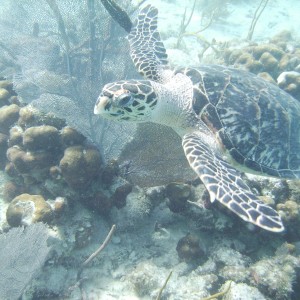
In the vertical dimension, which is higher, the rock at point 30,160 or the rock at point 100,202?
the rock at point 30,160

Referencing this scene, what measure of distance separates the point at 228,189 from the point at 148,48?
298cm

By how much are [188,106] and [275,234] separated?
182 cm

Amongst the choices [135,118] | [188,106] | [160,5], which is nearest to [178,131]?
[188,106]

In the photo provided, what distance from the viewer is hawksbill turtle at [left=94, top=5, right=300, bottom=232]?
2.81 metres

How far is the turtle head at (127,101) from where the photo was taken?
8.64ft

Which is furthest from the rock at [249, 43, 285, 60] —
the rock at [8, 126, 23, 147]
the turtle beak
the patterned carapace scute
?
the rock at [8, 126, 23, 147]

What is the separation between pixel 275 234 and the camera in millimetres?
2945

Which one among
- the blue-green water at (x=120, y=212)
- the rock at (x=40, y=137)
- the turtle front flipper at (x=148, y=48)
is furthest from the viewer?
the turtle front flipper at (x=148, y=48)

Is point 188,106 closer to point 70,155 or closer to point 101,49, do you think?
point 70,155

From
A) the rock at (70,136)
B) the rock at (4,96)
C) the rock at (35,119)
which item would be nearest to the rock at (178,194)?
the rock at (70,136)

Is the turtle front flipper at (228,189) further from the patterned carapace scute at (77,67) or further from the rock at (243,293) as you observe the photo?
the rock at (243,293)

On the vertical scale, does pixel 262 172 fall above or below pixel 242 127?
below

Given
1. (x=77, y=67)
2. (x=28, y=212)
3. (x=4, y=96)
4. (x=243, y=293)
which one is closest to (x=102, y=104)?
(x=28, y=212)

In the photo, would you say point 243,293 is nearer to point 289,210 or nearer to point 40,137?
point 289,210
